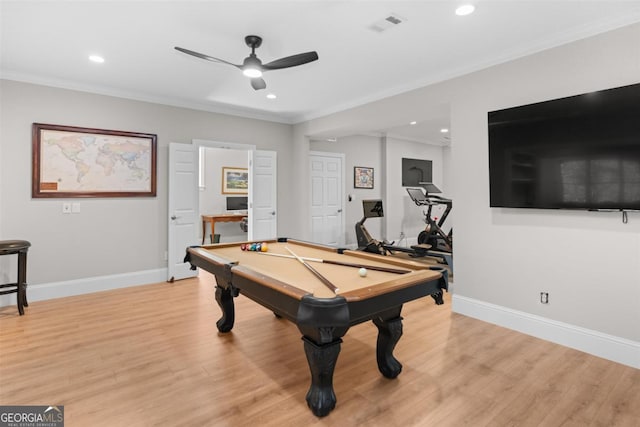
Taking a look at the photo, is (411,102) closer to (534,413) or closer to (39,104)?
(534,413)

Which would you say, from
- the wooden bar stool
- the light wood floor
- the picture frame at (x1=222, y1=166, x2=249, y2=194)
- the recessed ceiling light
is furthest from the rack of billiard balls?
the picture frame at (x1=222, y1=166, x2=249, y2=194)

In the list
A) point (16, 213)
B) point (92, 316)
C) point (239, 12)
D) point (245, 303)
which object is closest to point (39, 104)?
point (16, 213)

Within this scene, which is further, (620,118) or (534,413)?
(620,118)

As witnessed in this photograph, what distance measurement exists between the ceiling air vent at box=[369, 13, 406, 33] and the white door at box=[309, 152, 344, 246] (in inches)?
149

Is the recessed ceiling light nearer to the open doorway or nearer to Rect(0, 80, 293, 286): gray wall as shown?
Rect(0, 80, 293, 286): gray wall

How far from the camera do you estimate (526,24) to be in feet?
8.46

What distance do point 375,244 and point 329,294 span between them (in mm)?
4086

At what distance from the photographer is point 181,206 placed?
4.79 meters

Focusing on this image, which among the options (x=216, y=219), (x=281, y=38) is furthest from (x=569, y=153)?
(x=216, y=219)

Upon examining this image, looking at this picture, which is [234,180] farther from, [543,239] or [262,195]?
[543,239]

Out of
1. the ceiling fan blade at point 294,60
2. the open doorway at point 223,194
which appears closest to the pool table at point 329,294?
Answer: the ceiling fan blade at point 294,60

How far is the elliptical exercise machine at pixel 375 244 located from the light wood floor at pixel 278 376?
2.03 m

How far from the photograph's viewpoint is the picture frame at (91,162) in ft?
12.6

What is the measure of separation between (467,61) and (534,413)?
3.02 meters
